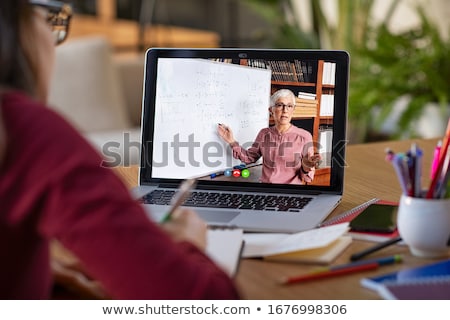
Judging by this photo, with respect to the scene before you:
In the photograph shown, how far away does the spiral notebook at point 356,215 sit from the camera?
1020 millimetres

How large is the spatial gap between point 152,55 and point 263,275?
557mm

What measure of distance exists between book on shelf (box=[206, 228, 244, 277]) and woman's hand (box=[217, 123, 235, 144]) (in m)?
0.24

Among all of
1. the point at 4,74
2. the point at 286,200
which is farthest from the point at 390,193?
the point at 4,74

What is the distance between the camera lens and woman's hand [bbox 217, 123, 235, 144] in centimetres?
124

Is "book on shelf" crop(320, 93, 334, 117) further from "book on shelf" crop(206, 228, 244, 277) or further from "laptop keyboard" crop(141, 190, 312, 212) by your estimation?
"book on shelf" crop(206, 228, 244, 277)

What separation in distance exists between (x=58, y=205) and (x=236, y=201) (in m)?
0.58

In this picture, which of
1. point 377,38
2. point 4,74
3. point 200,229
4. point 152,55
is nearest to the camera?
point 4,74

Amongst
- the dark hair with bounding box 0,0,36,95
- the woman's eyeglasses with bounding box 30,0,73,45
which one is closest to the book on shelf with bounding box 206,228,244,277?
the dark hair with bounding box 0,0,36,95

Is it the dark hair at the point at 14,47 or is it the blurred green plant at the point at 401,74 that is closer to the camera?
the dark hair at the point at 14,47

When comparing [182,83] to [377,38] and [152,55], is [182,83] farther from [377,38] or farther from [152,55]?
[377,38]

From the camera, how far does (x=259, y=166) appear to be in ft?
4.04

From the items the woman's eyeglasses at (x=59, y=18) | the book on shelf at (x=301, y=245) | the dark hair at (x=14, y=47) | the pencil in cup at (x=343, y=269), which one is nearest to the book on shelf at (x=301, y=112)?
the book on shelf at (x=301, y=245)

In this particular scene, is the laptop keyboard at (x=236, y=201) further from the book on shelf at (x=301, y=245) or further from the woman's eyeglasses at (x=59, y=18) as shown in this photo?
the woman's eyeglasses at (x=59, y=18)

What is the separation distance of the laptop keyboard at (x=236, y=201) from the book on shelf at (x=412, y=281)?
0.29 metres
